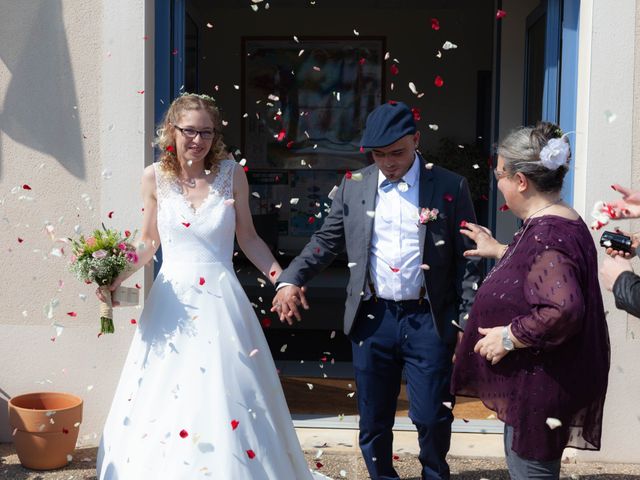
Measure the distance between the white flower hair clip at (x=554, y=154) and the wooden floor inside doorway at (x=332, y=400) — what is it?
263 centimetres

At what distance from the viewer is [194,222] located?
386 centimetres

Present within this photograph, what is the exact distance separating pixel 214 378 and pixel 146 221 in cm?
84

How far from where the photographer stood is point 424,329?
3.76 meters

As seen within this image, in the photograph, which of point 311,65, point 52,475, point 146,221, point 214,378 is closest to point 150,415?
point 214,378

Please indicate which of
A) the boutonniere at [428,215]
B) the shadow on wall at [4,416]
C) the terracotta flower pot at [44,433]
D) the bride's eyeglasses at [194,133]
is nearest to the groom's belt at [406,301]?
the boutonniere at [428,215]

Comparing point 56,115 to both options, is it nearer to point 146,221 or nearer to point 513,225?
point 146,221

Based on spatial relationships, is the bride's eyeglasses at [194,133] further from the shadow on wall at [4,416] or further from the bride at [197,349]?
the shadow on wall at [4,416]

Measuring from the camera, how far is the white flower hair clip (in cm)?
279

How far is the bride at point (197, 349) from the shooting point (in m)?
3.59

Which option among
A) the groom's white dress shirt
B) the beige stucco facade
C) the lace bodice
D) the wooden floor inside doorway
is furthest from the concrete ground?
the lace bodice

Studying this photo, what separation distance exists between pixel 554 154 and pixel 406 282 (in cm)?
115

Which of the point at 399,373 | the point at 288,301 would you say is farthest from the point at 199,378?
the point at 399,373

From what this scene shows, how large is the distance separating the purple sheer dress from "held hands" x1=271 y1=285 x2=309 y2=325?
1.07 meters

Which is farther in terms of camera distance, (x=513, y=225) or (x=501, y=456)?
(x=513, y=225)
